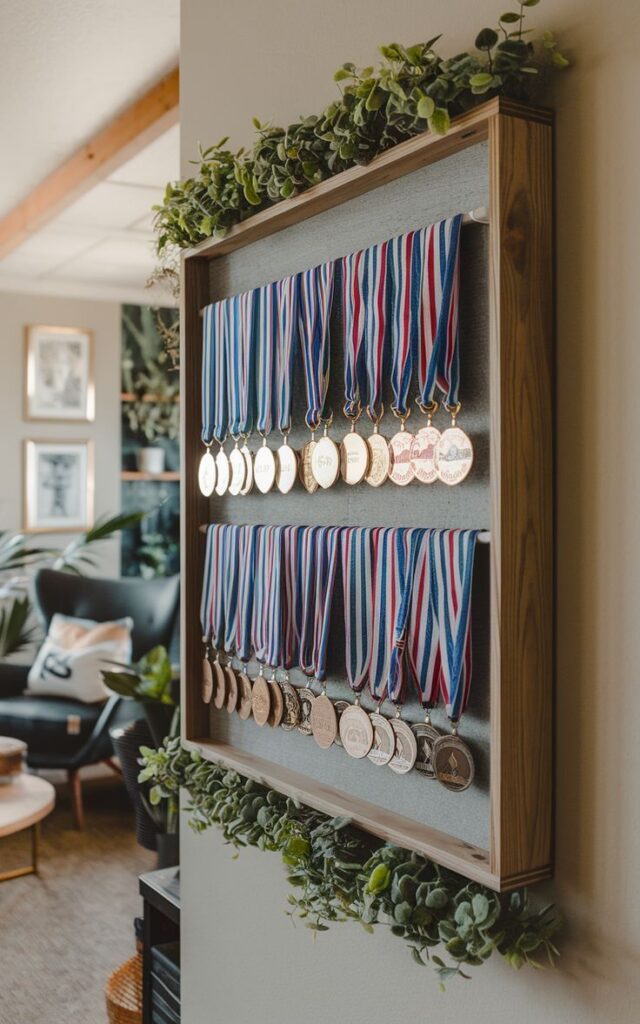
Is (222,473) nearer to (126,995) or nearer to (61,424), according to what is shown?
(126,995)

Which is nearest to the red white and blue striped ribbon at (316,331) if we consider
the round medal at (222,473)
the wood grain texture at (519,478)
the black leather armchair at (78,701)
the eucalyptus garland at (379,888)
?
the round medal at (222,473)

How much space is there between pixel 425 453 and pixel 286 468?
342mm

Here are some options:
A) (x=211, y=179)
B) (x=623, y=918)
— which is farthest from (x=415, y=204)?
(x=623, y=918)

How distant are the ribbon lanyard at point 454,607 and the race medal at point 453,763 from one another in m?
0.04

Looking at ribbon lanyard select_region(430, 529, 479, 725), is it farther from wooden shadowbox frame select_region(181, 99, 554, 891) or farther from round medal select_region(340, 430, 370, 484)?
round medal select_region(340, 430, 370, 484)

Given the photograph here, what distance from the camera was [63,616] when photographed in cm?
470

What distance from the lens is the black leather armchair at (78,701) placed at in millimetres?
4105

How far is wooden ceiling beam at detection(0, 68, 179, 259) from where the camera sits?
3.07m

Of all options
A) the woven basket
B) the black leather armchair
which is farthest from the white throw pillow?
the woven basket

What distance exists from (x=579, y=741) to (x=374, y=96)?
809 mm

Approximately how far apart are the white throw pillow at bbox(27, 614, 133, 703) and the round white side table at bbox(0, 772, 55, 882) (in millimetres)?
573

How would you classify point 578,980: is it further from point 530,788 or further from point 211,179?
point 211,179

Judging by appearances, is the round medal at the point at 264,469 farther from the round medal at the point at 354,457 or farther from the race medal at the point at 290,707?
the race medal at the point at 290,707

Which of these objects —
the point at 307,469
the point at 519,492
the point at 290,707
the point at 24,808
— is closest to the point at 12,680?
the point at 24,808
